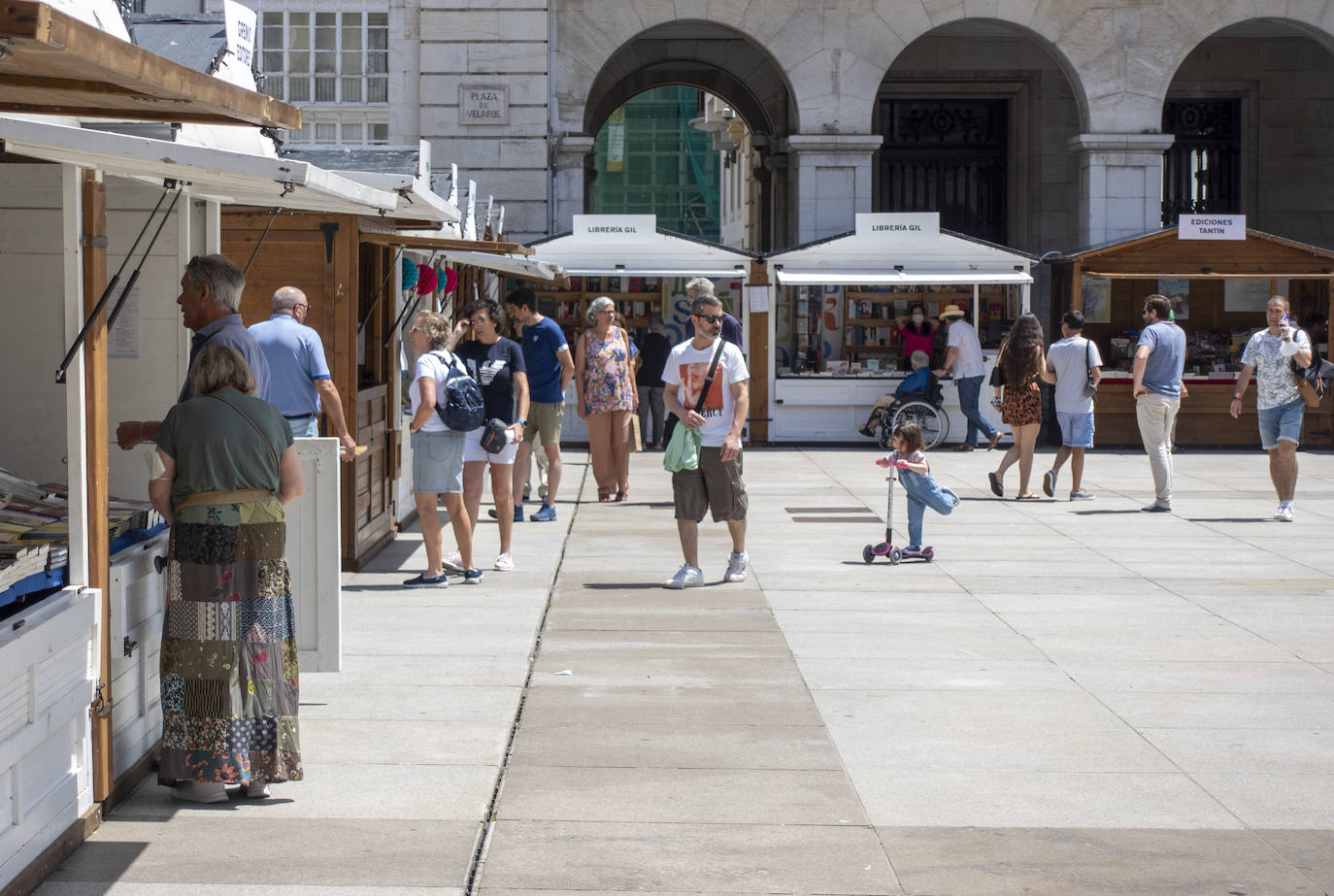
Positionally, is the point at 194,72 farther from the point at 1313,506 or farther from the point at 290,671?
the point at 1313,506

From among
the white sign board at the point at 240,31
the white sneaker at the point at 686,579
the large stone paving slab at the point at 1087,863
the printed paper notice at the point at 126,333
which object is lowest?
the large stone paving slab at the point at 1087,863

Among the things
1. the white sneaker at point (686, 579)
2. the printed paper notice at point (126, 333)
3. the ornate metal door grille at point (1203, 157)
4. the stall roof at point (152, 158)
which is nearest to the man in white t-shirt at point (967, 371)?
the ornate metal door grille at point (1203, 157)

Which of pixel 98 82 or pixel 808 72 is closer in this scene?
pixel 98 82

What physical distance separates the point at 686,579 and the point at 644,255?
1147cm

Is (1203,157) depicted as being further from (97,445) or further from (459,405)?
(97,445)

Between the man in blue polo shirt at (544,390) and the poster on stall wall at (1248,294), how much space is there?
12441 millimetres

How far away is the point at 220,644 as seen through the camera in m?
5.42

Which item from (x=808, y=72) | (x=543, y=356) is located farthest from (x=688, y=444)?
(x=808, y=72)

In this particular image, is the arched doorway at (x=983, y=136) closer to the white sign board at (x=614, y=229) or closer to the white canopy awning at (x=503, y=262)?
the white sign board at (x=614, y=229)

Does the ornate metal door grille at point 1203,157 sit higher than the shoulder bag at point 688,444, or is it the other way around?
the ornate metal door grille at point 1203,157

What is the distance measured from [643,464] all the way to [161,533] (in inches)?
496

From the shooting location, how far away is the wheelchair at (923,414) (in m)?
20.6

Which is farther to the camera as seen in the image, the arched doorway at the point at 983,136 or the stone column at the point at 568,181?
the arched doorway at the point at 983,136

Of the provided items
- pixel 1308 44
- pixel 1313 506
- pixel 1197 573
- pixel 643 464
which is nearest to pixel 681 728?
pixel 1197 573
